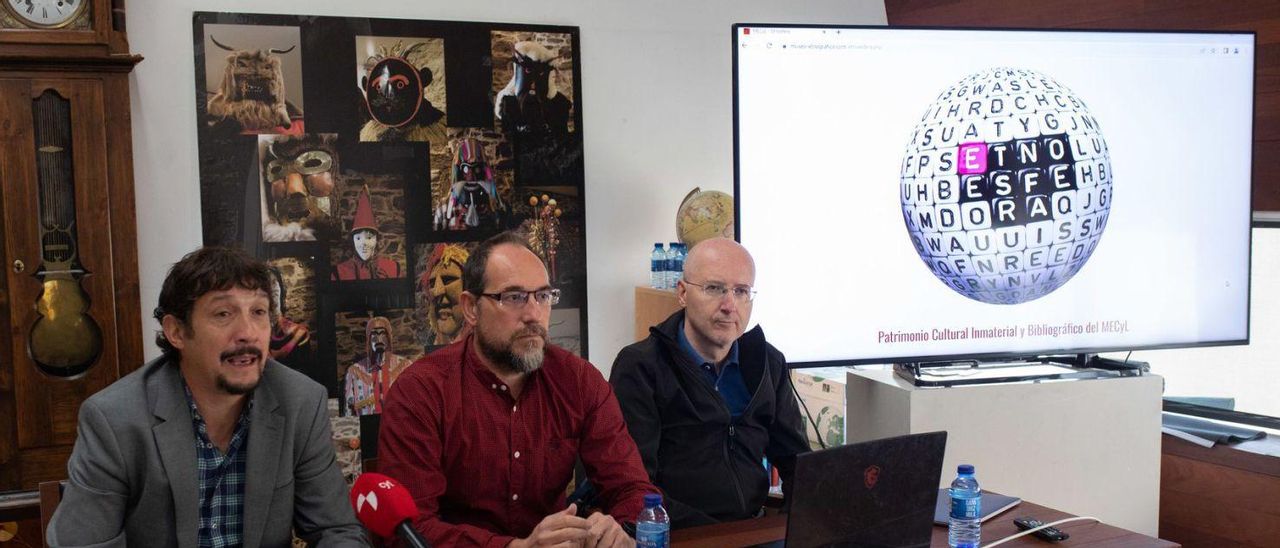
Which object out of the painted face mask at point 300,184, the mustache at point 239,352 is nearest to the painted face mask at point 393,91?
the painted face mask at point 300,184

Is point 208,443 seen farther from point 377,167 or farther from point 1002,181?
point 1002,181

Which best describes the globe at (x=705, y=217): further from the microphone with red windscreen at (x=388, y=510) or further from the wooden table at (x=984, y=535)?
the microphone with red windscreen at (x=388, y=510)

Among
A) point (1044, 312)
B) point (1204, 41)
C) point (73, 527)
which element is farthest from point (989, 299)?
point (73, 527)

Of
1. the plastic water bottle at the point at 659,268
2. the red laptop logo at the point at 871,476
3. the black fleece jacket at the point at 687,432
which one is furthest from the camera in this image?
the plastic water bottle at the point at 659,268

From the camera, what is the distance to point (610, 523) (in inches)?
83.5

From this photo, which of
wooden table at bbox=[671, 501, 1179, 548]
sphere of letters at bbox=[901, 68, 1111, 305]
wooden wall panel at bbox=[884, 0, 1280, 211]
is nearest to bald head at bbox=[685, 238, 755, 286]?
sphere of letters at bbox=[901, 68, 1111, 305]

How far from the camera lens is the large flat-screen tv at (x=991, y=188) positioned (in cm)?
303

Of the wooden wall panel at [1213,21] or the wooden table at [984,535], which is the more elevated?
the wooden wall panel at [1213,21]

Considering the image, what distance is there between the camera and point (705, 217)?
3.99m

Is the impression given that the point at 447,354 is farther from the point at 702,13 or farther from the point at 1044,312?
the point at 702,13

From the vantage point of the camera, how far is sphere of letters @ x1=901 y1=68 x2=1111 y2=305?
10.1 feet

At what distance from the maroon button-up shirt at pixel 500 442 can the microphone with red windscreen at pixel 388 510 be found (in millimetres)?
569

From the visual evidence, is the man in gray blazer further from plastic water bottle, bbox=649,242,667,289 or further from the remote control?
plastic water bottle, bbox=649,242,667,289

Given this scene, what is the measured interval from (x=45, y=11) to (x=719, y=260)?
211 cm
